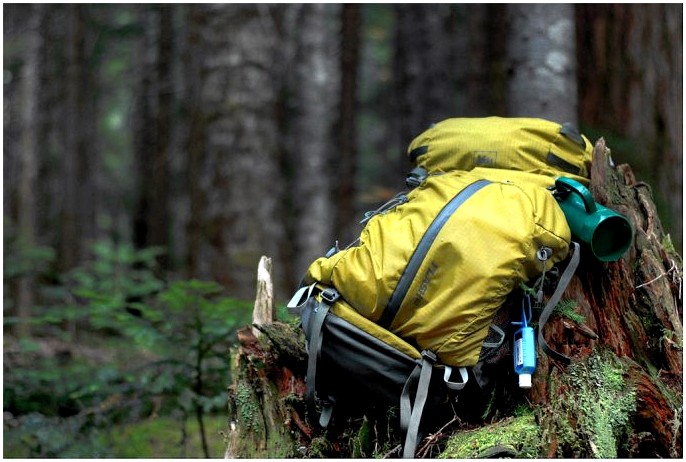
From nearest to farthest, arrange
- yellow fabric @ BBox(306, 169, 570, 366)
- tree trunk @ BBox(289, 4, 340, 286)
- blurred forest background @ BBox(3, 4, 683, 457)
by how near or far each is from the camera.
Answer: yellow fabric @ BBox(306, 169, 570, 366) → blurred forest background @ BBox(3, 4, 683, 457) → tree trunk @ BBox(289, 4, 340, 286)

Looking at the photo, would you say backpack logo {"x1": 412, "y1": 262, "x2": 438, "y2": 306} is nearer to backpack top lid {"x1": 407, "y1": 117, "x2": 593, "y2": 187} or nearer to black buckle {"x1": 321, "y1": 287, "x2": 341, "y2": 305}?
black buckle {"x1": 321, "y1": 287, "x2": 341, "y2": 305}

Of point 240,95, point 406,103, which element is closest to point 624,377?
point 240,95

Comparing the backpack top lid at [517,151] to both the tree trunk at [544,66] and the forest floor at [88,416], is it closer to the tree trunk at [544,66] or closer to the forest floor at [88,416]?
the tree trunk at [544,66]

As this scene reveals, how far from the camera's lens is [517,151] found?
3.45 metres

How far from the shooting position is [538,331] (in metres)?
3.16

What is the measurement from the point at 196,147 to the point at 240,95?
0.63 metres

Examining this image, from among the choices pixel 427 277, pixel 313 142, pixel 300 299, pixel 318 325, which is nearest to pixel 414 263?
pixel 427 277

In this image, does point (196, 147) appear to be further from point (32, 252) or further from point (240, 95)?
point (32, 252)

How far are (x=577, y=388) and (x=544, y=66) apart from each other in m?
2.63

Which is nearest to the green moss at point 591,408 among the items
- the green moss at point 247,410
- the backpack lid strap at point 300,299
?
the backpack lid strap at point 300,299

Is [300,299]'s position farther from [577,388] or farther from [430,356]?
[577,388]

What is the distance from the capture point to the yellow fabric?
2934 millimetres

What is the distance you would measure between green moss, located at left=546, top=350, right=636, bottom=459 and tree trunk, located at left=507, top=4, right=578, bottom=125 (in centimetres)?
224

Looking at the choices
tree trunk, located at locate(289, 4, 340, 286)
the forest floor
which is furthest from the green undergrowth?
tree trunk, located at locate(289, 4, 340, 286)
